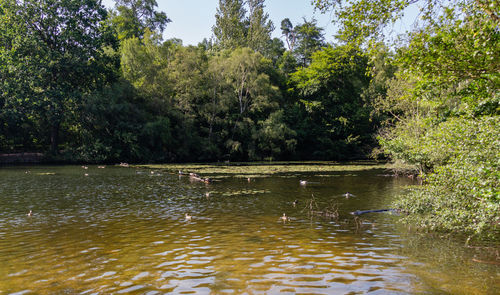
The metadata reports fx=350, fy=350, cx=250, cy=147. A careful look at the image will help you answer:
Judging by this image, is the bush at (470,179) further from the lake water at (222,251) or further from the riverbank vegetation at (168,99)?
Answer: the riverbank vegetation at (168,99)

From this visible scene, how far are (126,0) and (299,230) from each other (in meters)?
79.7

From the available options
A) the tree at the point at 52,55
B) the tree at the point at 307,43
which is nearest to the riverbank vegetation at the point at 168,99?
the tree at the point at 52,55

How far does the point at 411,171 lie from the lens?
31.2 meters

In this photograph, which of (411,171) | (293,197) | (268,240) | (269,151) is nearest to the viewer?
(268,240)

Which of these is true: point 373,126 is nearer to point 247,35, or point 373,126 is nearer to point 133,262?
point 247,35

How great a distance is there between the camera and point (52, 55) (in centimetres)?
4506

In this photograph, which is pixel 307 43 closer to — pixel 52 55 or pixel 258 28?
pixel 258 28

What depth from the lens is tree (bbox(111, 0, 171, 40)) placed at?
70800 millimetres

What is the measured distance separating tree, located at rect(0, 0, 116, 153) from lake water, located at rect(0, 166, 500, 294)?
102 ft

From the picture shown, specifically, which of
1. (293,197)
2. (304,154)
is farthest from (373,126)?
(293,197)

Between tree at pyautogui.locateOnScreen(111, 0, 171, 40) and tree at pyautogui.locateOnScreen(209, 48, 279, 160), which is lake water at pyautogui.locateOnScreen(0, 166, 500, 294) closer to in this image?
tree at pyautogui.locateOnScreen(209, 48, 279, 160)

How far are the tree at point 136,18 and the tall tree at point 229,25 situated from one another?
42.1 ft

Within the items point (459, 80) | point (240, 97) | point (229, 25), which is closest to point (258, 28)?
point (229, 25)

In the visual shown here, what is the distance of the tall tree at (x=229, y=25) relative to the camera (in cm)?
7140
